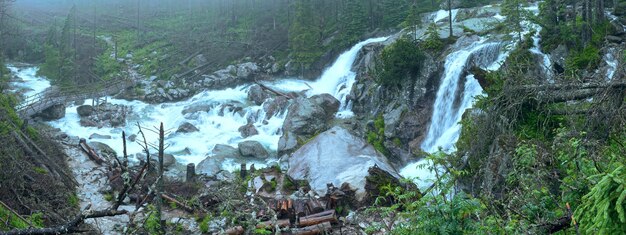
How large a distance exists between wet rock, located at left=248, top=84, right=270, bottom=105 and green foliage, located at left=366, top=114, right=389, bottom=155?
416 inches

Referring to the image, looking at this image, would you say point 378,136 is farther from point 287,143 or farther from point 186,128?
point 186,128

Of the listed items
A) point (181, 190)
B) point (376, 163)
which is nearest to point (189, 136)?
point (181, 190)

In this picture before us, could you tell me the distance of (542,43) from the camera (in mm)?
23922

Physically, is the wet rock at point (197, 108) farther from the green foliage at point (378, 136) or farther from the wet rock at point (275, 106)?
the green foliage at point (378, 136)

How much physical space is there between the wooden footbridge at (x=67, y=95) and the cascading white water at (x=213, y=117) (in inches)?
33.6

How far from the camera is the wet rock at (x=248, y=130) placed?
2954 cm

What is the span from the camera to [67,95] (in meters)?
35.8

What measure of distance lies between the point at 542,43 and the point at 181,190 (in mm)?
17972

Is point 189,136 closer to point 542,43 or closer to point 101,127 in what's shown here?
point 101,127

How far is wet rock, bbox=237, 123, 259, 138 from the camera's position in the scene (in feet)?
96.9

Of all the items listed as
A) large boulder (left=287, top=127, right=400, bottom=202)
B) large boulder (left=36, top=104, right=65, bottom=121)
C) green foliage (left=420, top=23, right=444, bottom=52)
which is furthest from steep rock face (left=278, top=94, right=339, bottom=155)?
large boulder (left=36, top=104, right=65, bottom=121)

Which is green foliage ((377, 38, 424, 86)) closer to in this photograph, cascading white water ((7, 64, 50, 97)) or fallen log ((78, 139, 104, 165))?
fallen log ((78, 139, 104, 165))

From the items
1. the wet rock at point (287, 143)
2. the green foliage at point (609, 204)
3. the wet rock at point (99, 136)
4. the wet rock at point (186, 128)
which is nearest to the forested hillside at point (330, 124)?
the green foliage at point (609, 204)

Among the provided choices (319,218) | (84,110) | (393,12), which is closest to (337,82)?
(393,12)
